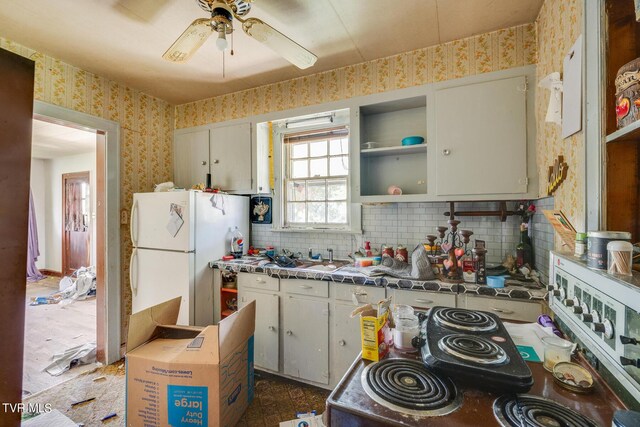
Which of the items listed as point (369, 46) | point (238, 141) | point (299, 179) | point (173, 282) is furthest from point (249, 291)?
point (369, 46)

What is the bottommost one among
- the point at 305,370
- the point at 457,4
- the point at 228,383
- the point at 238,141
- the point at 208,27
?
the point at 305,370

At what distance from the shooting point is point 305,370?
7.28 feet

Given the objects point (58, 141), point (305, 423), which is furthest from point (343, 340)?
point (58, 141)

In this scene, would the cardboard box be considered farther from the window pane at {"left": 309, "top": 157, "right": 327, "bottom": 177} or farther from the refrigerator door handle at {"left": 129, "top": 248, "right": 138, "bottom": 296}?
the window pane at {"left": 309, "top": 157, "right": 327, "bottom": 177}

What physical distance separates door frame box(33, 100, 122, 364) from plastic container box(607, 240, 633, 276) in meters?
3.38

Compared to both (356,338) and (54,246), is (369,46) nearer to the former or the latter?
(356,338)

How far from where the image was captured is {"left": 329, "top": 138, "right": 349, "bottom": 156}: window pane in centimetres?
278

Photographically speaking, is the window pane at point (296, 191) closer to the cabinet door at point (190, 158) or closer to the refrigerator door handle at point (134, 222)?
the cabinet door at point (190, 158)

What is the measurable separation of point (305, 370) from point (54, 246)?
6675 mm

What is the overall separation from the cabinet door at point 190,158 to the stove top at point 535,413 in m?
3.08

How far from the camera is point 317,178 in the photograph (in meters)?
2.91

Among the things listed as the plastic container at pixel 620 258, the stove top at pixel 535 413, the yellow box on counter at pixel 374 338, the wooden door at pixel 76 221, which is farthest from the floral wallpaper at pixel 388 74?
the wooden door at pixel 76 221

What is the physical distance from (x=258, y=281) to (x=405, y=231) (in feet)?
4.34

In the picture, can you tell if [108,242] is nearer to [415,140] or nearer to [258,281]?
[258,281]
